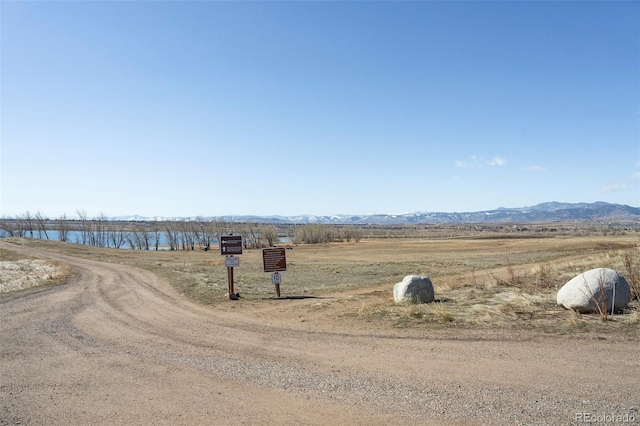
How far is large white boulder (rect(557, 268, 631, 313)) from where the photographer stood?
10.9 m

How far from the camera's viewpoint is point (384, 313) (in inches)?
483

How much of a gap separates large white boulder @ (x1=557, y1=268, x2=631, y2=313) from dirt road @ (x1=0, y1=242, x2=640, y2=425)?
2277 millimetres

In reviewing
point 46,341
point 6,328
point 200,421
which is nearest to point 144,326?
point 46,341

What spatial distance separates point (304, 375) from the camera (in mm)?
7500

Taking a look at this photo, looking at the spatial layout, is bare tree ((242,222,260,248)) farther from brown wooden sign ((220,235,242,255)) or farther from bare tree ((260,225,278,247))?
brown wooden sign ((220,235,242,255))

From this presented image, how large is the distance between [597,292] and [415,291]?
16.3ft

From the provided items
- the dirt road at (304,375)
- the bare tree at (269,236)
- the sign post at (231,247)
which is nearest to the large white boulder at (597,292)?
the dirt road at (304,375)

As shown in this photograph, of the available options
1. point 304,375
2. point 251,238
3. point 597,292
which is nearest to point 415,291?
point 597,292

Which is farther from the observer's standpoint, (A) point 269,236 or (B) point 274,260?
(A) point 269,236

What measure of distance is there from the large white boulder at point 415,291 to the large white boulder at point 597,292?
13.0 ft

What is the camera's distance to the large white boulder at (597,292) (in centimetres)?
1088

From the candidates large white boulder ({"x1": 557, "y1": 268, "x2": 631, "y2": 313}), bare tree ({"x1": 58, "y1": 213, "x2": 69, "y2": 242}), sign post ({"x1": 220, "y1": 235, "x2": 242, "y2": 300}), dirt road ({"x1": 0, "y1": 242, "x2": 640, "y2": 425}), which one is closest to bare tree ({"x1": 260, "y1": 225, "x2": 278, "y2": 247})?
bare tree ({"x1": 58, "y1": 213, "x2": 69, "y2": 242})

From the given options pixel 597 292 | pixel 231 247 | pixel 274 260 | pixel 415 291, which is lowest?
pixel 415 291

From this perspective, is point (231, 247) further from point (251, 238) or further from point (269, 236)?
point (251, 238)
